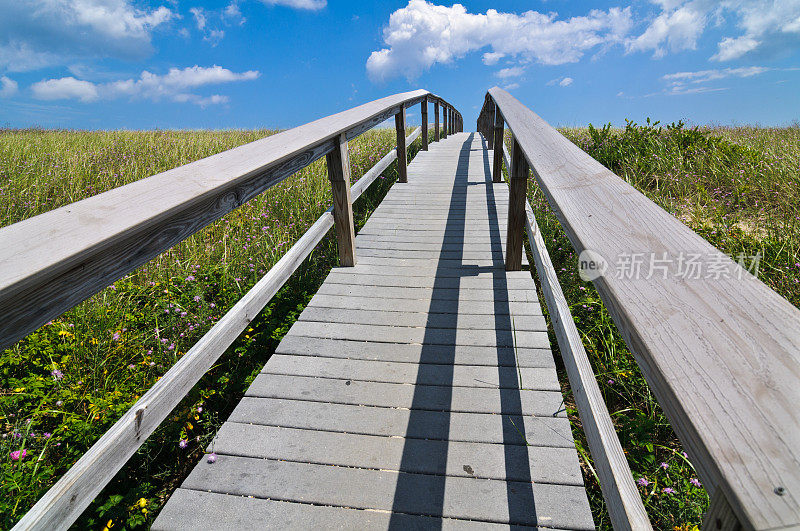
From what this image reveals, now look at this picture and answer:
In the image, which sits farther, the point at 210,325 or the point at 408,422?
the point at 210,325

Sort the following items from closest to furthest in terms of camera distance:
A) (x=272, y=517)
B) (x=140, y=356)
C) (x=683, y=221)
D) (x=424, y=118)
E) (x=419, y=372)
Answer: (x=272, y=517) → (x=419, y=372) → (x=140, y=356) → (x=683, y=221) → (x=424, y=118)

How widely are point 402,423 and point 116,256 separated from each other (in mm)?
1465

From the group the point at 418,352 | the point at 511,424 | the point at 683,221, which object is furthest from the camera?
the point at 683,221

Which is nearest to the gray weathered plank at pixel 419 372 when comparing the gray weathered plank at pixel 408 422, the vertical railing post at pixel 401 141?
the gray weathered plank at pixel 408 422

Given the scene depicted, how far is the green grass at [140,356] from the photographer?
2.20 meters

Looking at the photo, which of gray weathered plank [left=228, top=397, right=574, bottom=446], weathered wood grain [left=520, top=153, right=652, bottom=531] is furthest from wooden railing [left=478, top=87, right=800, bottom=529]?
gray weathered plank [left=228, top=397, right=574, bottom=446]

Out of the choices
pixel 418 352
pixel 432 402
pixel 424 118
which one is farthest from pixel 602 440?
pixel 424 118

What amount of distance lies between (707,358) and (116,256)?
1470mm

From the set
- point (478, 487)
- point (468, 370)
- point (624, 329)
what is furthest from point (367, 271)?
point (624, 329)

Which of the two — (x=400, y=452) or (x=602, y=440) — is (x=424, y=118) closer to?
(x=400, y=452)

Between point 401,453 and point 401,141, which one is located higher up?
point 401,141

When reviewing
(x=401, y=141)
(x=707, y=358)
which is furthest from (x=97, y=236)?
(x=401, y=141)

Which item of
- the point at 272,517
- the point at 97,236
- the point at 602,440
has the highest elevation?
the point at 97,236

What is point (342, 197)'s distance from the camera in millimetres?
3646
